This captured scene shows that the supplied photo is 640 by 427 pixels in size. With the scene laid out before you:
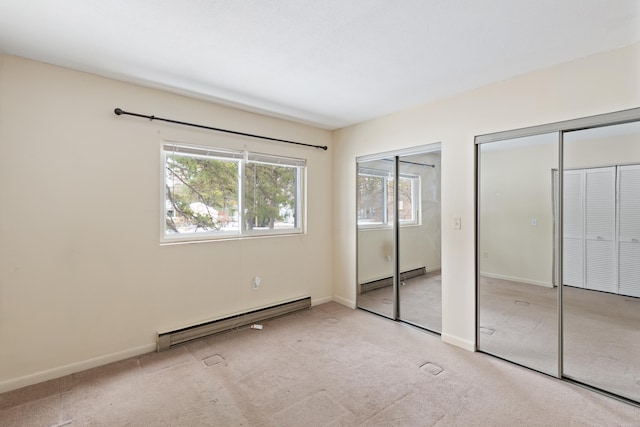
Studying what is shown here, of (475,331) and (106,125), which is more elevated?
(106,125)

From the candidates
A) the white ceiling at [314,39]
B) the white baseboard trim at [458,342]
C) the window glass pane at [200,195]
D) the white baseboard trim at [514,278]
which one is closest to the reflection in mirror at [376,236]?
the white baseboard trim at [458,342]

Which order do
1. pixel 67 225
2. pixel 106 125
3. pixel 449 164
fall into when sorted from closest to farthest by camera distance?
1. pixel 67 225
2. pixel 106 125
3. pixel 449 164

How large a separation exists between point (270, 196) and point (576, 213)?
295 centimetres

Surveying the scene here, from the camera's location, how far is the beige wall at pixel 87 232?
2209mm

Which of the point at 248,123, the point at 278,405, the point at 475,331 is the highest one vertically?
the point at 248,123

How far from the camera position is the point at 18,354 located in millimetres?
2219

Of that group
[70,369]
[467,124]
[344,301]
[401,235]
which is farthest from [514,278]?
[70,369]

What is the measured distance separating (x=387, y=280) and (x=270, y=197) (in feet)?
5.86

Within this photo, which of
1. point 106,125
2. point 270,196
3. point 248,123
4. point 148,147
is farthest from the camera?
point 270,196

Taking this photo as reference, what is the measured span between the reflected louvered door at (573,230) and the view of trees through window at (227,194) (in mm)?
2747

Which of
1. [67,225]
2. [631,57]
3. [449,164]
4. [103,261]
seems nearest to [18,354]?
[103,261]

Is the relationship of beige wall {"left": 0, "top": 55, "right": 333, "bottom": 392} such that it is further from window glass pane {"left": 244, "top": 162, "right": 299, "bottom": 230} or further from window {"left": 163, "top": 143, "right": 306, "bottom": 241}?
window glass pane {"left": 244, "top": 162, "right": 299, "bottom": 230}

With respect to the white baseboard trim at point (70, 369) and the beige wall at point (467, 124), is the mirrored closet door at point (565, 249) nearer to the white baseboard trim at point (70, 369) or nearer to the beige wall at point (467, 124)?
the beige wall at point (467, 124)

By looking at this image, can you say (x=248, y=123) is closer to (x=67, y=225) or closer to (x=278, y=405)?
(x=67, y=225)
